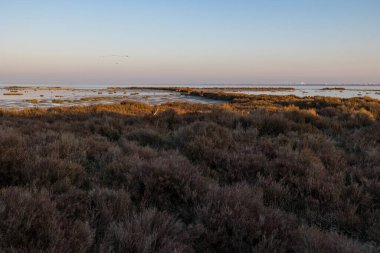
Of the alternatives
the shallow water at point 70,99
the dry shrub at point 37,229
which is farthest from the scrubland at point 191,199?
the shallow water at point 70,99

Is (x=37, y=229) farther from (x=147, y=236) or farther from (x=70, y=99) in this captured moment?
(x=70, y=99)

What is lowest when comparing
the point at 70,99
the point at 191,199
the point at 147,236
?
the point at 191,199

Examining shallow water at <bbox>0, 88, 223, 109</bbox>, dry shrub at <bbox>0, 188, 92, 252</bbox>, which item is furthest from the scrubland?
shallow water at <bbox>0, 88, 223, 109</bbox>

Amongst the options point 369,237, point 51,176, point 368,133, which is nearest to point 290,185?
point 369,237

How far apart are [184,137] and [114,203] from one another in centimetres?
431

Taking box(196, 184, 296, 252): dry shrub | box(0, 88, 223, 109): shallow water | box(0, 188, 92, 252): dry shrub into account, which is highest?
box(0, 88, 223, 109): shallow water

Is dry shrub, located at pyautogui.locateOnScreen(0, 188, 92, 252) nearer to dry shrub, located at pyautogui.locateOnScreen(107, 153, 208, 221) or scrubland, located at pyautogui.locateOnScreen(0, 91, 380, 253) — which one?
scrubland, located at pyautogui.locateOnScreen(0, 91, 380, 253)

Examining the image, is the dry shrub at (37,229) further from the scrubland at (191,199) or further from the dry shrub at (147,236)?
the dry shrub at (147,236)

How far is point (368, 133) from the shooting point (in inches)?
356

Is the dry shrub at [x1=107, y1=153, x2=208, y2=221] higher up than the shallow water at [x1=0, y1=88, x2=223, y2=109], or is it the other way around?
the shallow water at [x1=0, y1=88, x2=223, y2=109]

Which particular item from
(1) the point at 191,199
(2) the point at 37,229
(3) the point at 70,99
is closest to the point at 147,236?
(2) the point at 37,229

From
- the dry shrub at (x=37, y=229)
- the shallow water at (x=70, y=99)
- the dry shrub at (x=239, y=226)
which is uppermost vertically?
the shallow water at (x=70, y=99)

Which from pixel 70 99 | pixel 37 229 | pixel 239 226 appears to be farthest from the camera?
pixel 70 99

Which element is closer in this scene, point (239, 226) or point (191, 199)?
point (239, 226)
